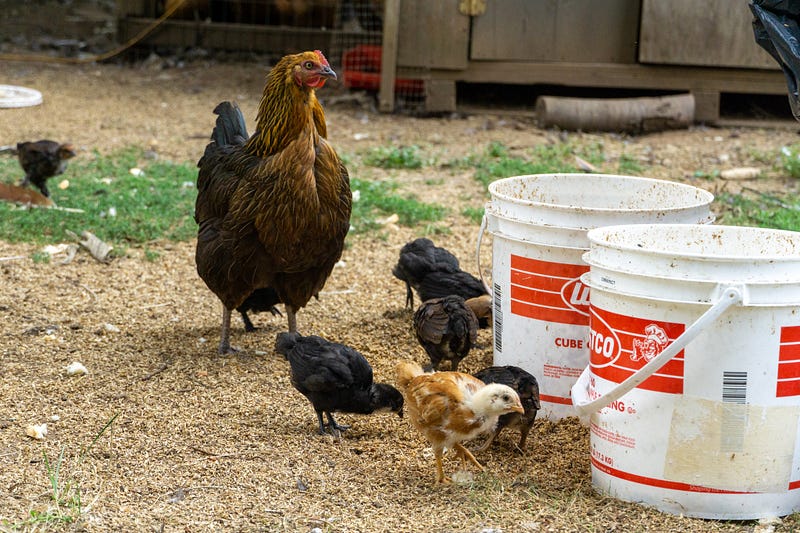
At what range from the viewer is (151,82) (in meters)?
12.8

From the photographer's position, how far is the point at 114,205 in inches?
297

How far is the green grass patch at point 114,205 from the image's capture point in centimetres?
700

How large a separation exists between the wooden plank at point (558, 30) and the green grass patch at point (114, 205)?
3968 mm

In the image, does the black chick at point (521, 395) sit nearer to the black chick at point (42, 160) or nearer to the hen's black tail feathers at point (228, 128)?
the hen's black tail feathers at point (228, 128)

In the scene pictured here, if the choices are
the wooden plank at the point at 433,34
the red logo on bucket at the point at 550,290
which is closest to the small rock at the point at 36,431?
the red logo on bucket at the point at 550,290

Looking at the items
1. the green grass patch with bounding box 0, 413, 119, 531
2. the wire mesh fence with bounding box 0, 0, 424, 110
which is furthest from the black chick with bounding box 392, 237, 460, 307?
the wire mesh fence with bounding box 0, 0, 424, 110

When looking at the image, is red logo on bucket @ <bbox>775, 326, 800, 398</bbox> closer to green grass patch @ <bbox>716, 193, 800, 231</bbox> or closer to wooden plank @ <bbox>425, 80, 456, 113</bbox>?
green grass patch @ <bbox>716, 193, 800, 231</bbox>

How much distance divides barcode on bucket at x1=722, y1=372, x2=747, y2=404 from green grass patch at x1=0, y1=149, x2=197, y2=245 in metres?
4.78

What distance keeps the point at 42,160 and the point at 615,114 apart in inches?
233

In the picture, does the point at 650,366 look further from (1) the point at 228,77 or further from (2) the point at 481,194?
(1) the point at 228,77

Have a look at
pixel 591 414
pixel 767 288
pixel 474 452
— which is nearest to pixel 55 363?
pixel 474 452

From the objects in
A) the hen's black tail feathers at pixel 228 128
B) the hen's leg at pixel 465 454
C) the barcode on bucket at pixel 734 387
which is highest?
the hen's black tail feathers at pixel 228 128

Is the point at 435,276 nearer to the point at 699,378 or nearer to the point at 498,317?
the point at 498,317

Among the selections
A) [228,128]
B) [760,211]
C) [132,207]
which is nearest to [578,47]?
[760,211]
